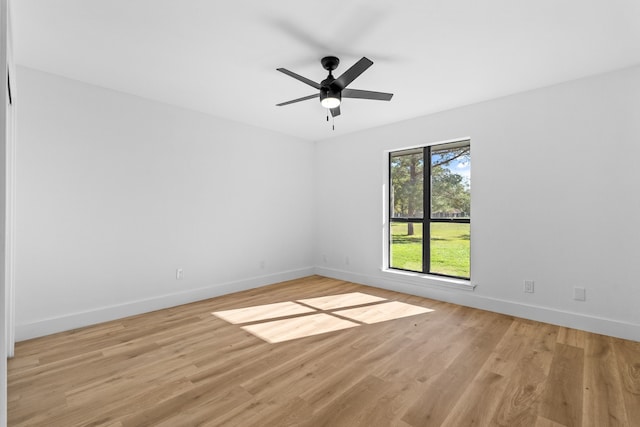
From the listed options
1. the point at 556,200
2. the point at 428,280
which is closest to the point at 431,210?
the point at 428,280

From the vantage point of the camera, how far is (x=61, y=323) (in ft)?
9.48

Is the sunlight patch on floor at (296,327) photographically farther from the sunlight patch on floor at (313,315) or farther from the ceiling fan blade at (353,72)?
the ceiling fan blade at (353,72)

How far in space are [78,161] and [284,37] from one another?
242 cm

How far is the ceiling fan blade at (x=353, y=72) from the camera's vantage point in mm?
2174

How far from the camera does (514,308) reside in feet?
11.0

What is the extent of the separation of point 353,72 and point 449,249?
2958 mm

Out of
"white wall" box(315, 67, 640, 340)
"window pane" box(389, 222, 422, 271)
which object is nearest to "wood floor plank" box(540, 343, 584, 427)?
"white wall" box(315, 67, 640, 340)

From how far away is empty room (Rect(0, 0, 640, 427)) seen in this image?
1942 mm

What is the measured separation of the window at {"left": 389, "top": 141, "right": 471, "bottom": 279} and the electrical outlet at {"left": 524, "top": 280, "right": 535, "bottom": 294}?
73cm

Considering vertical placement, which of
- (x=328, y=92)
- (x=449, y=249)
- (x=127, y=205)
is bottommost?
(x=449, y=249)

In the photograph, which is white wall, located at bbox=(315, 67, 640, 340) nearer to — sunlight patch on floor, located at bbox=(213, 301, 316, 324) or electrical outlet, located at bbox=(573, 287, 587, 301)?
electrical outlet, located at bbox=(573, 287, 587, 301)

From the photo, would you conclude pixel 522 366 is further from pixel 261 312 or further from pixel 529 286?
pixel 261 312

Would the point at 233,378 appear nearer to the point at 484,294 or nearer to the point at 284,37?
the point at 284,37

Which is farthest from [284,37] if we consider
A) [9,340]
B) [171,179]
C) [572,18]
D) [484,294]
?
[484,294]
